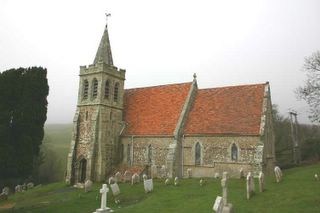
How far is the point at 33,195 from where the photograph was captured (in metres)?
30.2

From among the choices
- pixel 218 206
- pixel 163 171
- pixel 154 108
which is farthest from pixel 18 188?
pixel 218 206

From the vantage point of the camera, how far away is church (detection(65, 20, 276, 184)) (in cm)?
2805

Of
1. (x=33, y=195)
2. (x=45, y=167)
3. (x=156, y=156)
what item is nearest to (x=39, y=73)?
(x=33, y=195)

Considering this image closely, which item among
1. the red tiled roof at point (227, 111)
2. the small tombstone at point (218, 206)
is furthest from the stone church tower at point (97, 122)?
the small tombstone at point (218, 206)

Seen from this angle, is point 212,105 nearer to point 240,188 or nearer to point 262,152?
point 262,152

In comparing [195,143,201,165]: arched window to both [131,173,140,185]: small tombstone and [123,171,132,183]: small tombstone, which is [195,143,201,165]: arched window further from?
[123,171,132,183]: small tombstone

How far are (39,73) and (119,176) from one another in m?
12.2

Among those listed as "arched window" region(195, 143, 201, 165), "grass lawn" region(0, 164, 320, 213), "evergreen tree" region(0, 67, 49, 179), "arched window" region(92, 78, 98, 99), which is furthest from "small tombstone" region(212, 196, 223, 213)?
"arched window" region(92, 78, 98, 99)

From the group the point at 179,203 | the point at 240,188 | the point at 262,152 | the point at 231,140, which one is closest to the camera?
the point at 179,203

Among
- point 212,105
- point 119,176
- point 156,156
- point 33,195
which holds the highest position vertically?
point 212,105

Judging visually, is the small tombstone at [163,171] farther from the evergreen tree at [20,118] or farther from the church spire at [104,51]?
the church spire at [104,51]

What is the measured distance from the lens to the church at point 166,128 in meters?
28.0

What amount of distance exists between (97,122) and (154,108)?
6355mm

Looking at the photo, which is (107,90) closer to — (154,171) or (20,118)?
(20,118)
